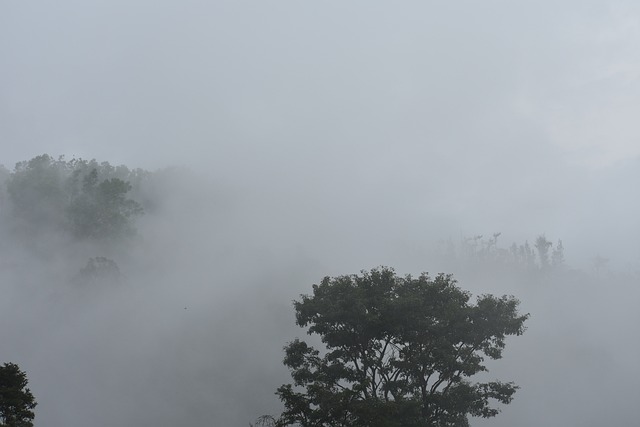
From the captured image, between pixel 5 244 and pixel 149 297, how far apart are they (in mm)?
21349

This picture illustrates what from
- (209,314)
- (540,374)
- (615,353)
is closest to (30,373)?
(209,314)

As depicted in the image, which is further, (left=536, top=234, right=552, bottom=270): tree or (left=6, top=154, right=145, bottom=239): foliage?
(left=536, top=234, right=552, bottom=270): tree

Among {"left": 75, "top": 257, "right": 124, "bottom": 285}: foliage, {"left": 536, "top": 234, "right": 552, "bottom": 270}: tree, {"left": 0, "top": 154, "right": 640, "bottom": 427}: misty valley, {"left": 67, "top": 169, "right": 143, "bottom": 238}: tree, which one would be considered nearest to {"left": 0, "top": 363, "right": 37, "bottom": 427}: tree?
{"left": 0, "top": 154, "right": 640, "bottom": 427}: misty valley

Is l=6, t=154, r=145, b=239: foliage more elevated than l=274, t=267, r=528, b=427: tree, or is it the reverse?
l=6, t=154, r=145, b=239: foliage

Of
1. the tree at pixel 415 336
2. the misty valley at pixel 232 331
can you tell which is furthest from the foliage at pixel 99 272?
the tree at pixel 415 336

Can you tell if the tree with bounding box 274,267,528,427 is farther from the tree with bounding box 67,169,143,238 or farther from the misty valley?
the tree with bounding box 67,169,143,238

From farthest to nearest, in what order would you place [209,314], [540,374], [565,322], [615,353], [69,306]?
[565,322]
[615,353]
[540,374]
[209,314]
[69,306]

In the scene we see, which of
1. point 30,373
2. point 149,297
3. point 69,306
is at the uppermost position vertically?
point 149,297

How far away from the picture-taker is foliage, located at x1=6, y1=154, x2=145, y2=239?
243 feet

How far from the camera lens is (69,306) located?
64312 millimetres

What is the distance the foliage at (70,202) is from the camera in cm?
7412

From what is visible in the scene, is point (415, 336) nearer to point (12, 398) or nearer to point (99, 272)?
point (12, 398)

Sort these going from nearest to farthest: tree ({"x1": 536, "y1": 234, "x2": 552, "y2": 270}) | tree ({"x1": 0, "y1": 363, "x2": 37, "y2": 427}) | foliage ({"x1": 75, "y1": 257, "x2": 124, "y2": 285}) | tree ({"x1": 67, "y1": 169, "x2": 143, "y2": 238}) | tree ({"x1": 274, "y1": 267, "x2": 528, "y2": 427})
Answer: tree ({"x1": 0, "y1": 363, "x2": 37, "y2": 427})
tree ({"x1": 274, "y1": 267, "x2": 528, "y2": 427})
foliage ({"x1": 75, "y1": 257, "x2": 124, "y2": 285})
tree ({"x1": 67, "y1": 169, "x2": 143, "y2": 238})
tree ({"x1": 536, "y1": 234, "x2": 552, "y2": 270})

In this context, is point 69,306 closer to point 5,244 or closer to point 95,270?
point 95,270
